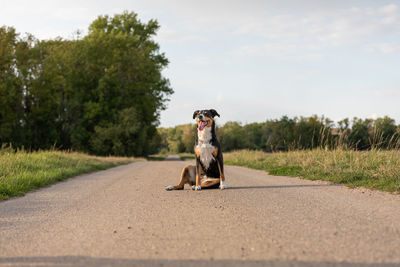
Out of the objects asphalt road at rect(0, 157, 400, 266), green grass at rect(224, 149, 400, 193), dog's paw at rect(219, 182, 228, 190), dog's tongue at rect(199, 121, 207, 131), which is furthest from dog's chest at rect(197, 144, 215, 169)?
green grass at rect(224, 149, 400, 193)

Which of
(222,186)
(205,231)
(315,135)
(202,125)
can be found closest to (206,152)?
(202,125)

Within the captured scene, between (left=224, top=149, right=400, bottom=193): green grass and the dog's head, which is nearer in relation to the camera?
the dog's head

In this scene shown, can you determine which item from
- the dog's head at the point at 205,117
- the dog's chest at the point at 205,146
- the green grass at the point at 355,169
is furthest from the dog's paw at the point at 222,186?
the green grass at the point at 355,169

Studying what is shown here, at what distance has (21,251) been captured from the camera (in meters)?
3.51

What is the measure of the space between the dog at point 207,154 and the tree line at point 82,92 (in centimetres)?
3477

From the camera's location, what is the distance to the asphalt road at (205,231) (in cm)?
318

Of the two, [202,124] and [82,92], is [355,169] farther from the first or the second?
[82,92]

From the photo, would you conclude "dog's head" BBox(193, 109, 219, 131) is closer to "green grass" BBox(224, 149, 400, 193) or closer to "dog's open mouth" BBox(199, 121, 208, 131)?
"dog's open mouth" BBox(199, 121, 208, 131)

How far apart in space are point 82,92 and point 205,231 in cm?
4442

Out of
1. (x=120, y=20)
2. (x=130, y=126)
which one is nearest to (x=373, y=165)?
(x=130, y=126)

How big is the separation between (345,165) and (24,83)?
37.8 meters

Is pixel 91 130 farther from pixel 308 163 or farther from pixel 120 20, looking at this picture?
pixel 308 163

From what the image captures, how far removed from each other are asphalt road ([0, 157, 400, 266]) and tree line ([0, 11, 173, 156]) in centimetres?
3672

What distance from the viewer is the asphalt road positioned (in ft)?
10.4
